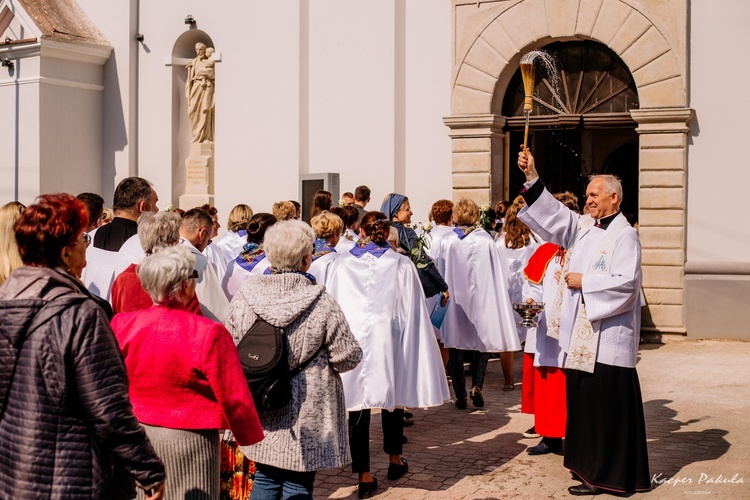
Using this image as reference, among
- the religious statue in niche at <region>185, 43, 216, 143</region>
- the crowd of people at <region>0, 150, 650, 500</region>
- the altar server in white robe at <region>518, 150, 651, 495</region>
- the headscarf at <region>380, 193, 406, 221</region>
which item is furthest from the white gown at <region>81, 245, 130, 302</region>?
the religious statue in niche at <region>185, 43, 216, 143</region>

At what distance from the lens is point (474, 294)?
1005cm

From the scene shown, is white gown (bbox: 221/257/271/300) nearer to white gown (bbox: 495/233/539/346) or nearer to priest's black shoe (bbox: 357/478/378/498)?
priest's black shoe (bbox: 357/478/378/498)

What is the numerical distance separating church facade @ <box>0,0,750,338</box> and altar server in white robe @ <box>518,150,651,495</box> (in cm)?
655

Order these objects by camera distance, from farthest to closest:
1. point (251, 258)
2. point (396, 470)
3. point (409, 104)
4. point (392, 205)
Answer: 1. point (409, 104)
2. point (392, 205)
3. point (251, 258)
4. point (396, 470)

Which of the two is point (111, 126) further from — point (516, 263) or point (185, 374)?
point (185, 374)

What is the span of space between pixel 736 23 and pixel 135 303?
389 inches

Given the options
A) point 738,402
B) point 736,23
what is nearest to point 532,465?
point 738,402

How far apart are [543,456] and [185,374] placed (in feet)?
13.5

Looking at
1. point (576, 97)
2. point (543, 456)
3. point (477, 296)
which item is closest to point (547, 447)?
point (543, 456)

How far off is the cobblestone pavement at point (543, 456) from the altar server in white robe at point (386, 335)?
397mm

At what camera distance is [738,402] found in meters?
9.20

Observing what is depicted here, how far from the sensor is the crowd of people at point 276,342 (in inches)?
131

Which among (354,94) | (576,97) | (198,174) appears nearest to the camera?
(576,97)

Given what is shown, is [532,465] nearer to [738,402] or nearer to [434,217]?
[738,402]
